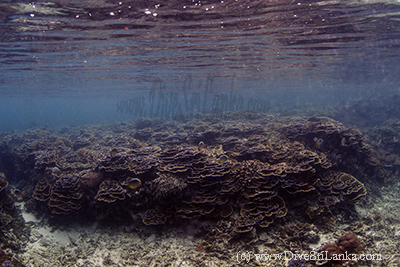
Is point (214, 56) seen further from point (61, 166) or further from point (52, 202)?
point (52, 202)

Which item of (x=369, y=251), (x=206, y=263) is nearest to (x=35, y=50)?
(x=206, y=263)

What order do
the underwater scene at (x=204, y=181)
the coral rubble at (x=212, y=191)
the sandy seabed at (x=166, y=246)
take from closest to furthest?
the sandy seabed at (x=166, y=246), the underwater scene at (x=204, y=181), the coral rubble at (x=212, y=191)

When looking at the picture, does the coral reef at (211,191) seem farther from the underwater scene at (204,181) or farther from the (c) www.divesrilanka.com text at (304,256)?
the (c) www.divesrilanka.com text at (304,256)

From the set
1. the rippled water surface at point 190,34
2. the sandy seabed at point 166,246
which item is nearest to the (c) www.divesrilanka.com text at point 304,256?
the sandy seabed at point 166,246

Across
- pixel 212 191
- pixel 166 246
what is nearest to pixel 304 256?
pixel 212 191

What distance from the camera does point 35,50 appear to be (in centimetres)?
1764

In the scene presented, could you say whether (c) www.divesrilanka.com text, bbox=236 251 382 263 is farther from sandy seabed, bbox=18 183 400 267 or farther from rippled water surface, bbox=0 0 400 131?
rippled water surface, bbox=0 0 400 131

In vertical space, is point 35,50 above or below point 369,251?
above

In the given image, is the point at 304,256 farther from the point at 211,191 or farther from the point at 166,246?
the point at 166,246

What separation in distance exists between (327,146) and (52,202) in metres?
Answer: 11.3

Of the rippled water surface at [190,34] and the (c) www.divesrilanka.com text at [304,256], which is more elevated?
the rippled water surface at [190,34]

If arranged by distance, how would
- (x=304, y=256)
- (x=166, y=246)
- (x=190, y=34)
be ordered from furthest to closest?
(x=190, y=34) < (x=166, y=246) < (x=304, y=256)

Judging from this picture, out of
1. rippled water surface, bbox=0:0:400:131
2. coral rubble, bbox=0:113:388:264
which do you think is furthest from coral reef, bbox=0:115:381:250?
rippled water surface, bbox=0:0:400:131

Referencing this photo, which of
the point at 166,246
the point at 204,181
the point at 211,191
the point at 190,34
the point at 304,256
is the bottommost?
the point at 166,246
